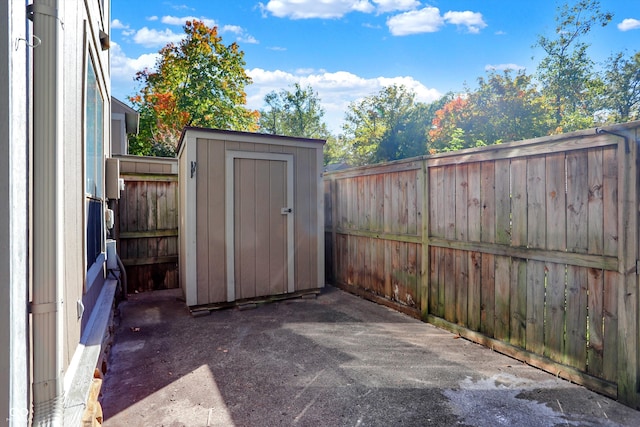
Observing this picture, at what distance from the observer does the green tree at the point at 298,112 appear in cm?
2656

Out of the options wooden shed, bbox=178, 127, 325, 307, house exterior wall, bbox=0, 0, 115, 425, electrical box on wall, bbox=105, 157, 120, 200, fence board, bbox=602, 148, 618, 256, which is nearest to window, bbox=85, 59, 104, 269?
electrical box on wall, bbox=105, 157, 120, 200

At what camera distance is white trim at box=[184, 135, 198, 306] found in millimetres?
4055

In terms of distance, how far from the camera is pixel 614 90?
14594 millimetres

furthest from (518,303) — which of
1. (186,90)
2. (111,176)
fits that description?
(186,90)

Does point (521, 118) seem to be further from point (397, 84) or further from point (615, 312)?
point (615, 312)

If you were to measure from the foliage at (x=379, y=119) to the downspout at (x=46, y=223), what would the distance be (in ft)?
49.9

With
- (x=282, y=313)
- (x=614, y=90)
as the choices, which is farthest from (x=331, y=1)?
(x=282, y=313)

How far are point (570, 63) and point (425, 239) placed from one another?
52.9ft

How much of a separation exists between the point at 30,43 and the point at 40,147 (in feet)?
1.06

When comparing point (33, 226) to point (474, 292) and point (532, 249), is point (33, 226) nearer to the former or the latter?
point (532, 249)

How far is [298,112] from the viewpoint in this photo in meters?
26.7

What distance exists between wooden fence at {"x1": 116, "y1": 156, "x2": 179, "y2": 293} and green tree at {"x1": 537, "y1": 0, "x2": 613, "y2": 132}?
1550cm

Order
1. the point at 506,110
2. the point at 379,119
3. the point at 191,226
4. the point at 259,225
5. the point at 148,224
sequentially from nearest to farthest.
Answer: the point at 191,226
the point at 259,225
the point at 148,224
the point at 506,110
the point at 379,119

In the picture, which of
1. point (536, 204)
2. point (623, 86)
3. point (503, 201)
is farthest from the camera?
point (623, 86)
